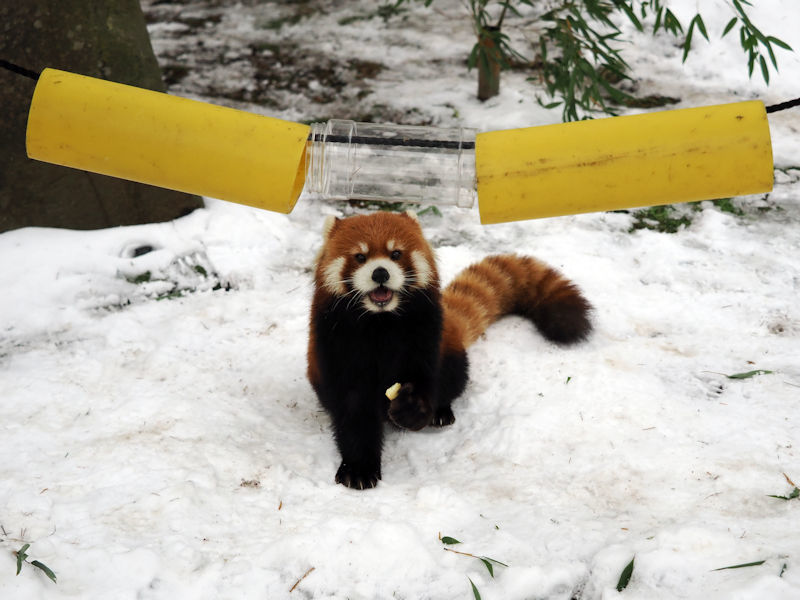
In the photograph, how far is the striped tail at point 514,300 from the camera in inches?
131

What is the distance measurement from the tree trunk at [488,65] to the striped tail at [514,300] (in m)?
1.90

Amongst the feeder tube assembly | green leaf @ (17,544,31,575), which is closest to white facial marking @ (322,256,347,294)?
the feeder tube assembly

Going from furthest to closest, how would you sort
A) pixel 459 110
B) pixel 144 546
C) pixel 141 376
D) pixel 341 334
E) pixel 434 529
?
pixel 459 110 → pixel 141 376 → pixel 341 334 → pixel 434 529 → pixel 144 546

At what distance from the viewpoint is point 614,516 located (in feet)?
7.50

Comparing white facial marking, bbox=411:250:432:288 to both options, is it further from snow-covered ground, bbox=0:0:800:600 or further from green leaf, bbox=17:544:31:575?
green leaf, bbox=17:544:31:575

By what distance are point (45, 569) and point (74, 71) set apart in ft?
9.27

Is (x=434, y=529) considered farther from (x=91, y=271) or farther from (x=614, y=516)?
(x=91, y=271)

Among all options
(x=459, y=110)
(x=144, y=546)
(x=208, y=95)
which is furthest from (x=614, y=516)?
(x=208, y=95)

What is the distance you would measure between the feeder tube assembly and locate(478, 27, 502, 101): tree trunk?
→ 3.00 metres

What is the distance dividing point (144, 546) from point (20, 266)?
7.11 ft

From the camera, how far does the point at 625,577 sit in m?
1.93

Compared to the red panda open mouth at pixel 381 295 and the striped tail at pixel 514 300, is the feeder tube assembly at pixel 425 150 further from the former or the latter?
the striped tail at pixel 514 300

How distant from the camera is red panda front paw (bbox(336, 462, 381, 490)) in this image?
263 centimetres

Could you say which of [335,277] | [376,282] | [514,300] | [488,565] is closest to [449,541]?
[488,565]
